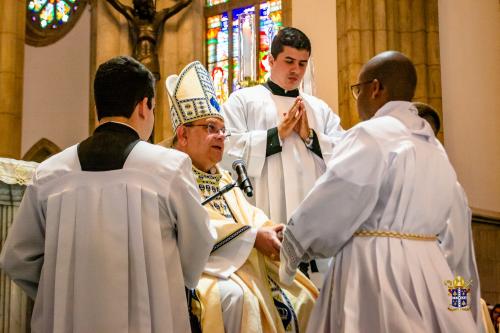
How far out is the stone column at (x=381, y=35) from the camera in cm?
936

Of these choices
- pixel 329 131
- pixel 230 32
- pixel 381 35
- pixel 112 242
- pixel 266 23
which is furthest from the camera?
pixel 230 32

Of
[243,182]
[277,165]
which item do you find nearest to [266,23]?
[277,165]

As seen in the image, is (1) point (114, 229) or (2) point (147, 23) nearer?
(1) point (114, 229)

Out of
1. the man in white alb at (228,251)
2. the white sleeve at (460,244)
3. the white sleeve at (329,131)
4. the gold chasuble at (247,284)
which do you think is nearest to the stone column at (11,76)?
the white sleeve at (329,131)

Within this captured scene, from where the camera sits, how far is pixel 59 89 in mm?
14602

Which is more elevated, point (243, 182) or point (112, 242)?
point (243, 182)

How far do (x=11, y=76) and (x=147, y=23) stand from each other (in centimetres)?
196

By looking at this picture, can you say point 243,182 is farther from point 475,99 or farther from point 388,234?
point 475,99

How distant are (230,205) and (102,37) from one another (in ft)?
25.8

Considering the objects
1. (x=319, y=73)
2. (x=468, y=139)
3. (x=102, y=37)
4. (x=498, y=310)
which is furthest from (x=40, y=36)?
(x=498, y=310)

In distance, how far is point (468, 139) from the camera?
349 inches

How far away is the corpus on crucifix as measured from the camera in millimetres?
11266

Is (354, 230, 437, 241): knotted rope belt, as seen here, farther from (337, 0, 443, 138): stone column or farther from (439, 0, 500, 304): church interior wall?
(337, 0, 443, 138): stone column

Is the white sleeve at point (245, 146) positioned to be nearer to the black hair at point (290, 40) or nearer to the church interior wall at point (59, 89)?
the black hair at point (290, 40)
